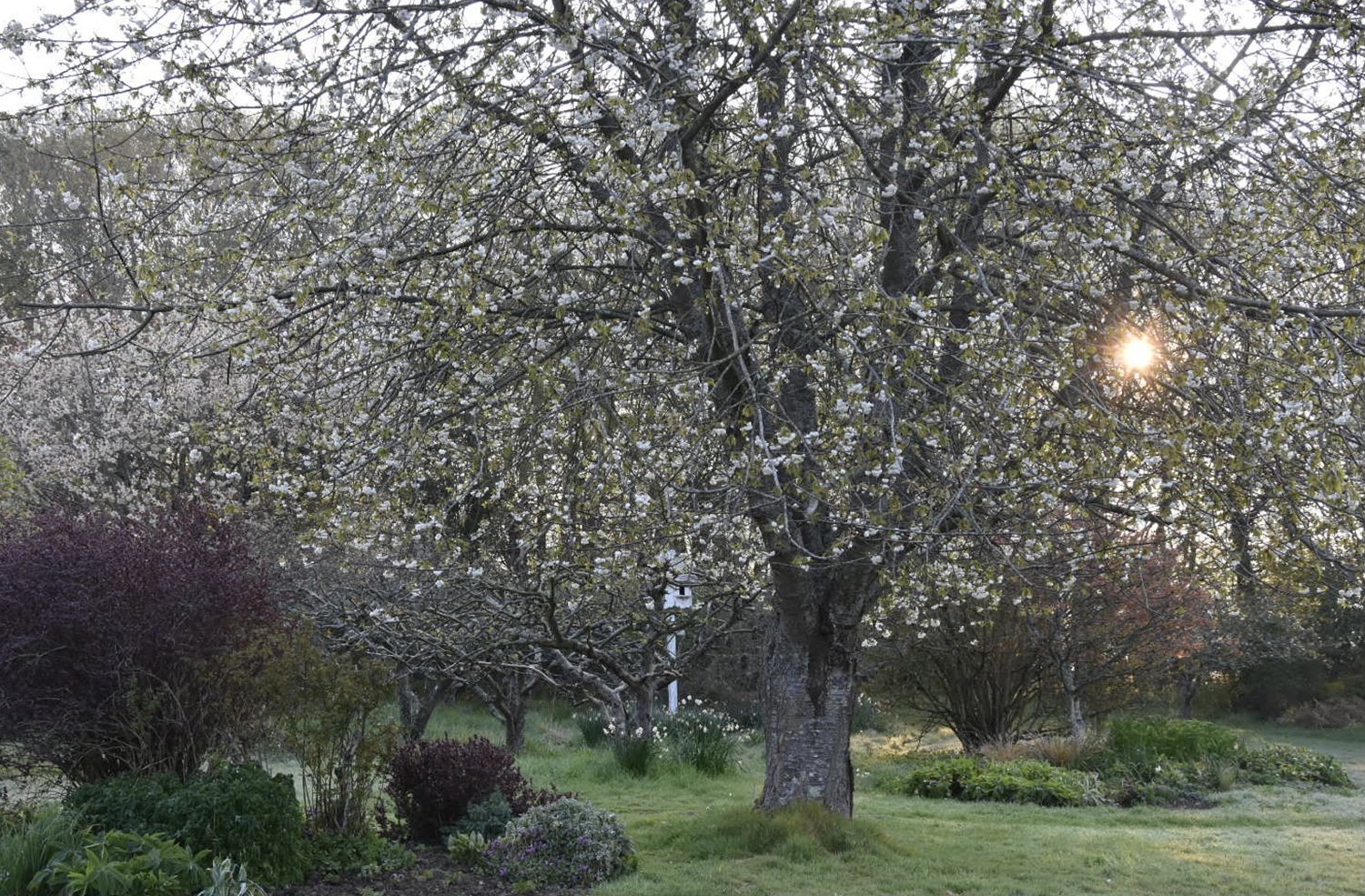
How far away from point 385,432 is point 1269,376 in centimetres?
434

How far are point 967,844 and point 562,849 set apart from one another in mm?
3058

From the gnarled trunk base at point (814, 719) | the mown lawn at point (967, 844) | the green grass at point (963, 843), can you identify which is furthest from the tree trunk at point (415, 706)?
the gnarled trunk base at point (814, 719)

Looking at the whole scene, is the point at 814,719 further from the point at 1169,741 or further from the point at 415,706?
the point at 415,706

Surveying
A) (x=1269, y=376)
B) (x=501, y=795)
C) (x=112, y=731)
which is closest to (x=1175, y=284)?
(x=1269, y=376)

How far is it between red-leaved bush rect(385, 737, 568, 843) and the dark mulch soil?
Answer: 2.48 ft

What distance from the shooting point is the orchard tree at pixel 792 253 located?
4.85 meters

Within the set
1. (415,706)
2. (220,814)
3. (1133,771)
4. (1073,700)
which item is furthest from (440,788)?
(1073,700)

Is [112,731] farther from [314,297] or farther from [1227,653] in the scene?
[1227,653]

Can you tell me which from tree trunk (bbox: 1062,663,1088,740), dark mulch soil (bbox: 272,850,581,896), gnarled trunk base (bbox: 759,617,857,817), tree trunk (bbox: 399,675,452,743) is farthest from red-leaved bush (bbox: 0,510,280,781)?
tree trunk (bbox: 1062,663,1088,740)

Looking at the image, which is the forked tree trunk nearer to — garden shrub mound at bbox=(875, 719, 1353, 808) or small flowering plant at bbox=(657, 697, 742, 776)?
small flowering plant at bbox=(657, 697, 742, 776)

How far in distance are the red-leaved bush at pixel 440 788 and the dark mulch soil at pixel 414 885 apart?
0.76 m

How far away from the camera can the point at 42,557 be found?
6.73 meters

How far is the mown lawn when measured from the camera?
6.38 meters

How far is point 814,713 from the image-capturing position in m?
7.08
